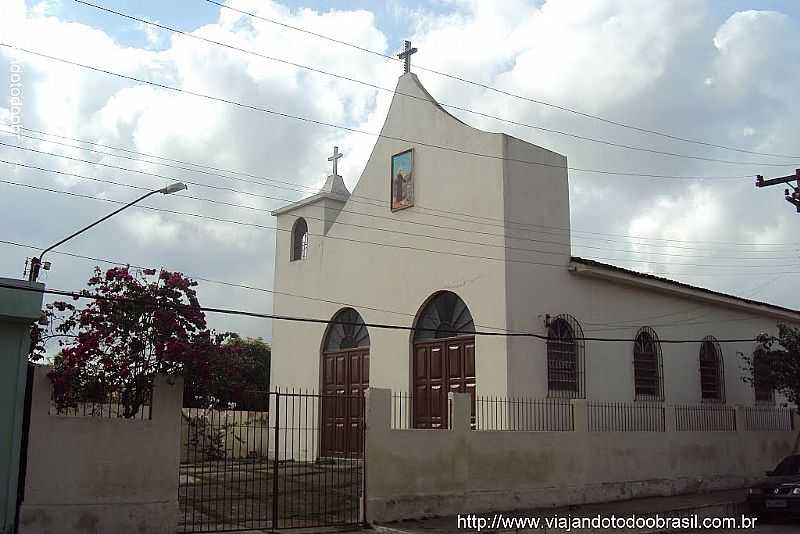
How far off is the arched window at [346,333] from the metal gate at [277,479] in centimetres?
133

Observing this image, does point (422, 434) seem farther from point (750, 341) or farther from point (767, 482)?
point (750, 341)

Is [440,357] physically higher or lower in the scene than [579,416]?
higher

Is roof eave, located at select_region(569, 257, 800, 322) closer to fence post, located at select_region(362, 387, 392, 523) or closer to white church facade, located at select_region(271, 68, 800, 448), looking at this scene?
white church facade, located at select_region(271, 68, 800, 448)

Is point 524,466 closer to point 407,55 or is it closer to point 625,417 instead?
point 625,417

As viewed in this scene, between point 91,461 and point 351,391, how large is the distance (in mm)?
9339

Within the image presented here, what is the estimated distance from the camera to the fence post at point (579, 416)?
1620cm

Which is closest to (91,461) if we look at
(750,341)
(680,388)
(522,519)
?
(522,519)

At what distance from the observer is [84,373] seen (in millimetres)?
11219

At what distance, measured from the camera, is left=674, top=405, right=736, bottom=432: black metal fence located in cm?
1898

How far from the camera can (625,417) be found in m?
18.1

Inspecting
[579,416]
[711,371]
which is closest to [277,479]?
[579,416]

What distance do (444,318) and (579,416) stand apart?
3544 mm

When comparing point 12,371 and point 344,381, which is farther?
point 344,381

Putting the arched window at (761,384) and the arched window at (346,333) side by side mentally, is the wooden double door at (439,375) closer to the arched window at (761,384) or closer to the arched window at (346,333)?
the arched window at (346,333)
